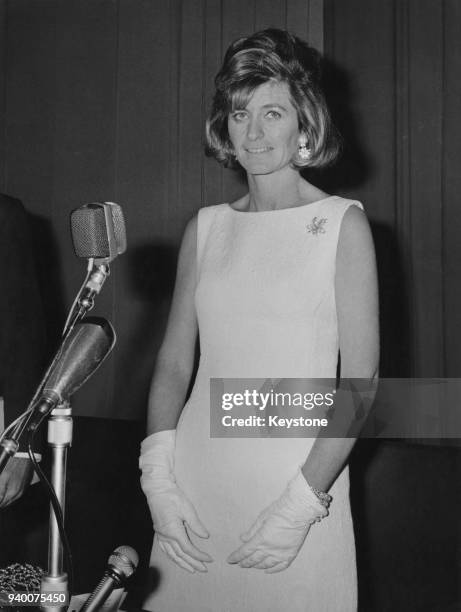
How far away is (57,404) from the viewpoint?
2.82 ft

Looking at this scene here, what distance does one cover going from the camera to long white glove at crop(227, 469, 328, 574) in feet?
4.82

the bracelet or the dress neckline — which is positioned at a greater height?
the dress neckline

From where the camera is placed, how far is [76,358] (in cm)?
85

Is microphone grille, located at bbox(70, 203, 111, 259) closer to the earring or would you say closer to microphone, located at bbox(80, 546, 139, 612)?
microphone, located at bbox(80, 546, 139, 612)

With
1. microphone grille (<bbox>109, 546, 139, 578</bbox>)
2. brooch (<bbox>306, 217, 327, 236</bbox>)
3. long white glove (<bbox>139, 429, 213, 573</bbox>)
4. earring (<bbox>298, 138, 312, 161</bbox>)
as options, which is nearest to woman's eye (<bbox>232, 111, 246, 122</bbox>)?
earring (<bbox>298, 138, 312, 161</bbox>)

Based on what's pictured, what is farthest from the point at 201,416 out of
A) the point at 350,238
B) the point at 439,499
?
the point at 439,499

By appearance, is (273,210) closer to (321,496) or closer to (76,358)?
(321,496)

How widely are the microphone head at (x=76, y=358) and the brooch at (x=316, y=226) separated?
0.83 meters

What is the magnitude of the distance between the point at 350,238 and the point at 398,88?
62.8 inches

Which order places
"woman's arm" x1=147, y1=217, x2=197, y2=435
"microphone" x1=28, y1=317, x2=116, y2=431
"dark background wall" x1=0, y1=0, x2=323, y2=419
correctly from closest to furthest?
1. "microphone" x1=28, y1=317, x2=116, y2=431
2. "woman's arm" x1=147, y1=217, x2=197, y2=435
3. "dark background wall" x1=0, y1=0, x2=323, y2=419

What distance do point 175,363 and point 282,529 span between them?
1.41 ft

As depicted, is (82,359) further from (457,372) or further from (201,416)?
(457,372)

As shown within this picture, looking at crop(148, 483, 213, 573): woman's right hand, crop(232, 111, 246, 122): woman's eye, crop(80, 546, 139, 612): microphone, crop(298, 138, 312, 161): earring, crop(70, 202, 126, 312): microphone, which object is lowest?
crop(148, 483, 213, 573): woman's right hand

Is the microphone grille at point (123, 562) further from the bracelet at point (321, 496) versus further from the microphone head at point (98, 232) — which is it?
the bracelet at point (321, 496)
